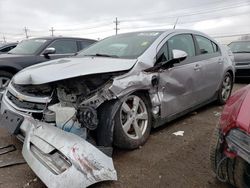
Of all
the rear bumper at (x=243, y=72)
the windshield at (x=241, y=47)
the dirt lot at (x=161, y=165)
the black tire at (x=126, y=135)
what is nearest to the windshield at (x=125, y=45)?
the black tire at (x=126, y=135)

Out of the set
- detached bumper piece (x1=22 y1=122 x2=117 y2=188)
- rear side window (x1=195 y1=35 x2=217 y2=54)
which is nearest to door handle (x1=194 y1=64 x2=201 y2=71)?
rear side window (x1=195 y1=35 x2=217 y2=54)

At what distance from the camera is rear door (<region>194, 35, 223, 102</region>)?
16.3 feet

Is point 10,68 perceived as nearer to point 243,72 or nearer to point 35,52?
point 35,52

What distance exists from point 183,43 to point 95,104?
7.31 feet

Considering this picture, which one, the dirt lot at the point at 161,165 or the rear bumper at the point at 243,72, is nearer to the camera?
the dirt lot at the point at 161,165

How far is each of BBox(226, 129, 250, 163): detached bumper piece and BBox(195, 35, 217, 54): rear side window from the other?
10.4 ft

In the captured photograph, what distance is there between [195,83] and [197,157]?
1555 millimetres

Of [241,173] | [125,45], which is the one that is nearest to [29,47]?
[125,45]

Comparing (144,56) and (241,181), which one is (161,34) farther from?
(241,181)

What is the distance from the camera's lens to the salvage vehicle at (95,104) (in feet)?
8.80

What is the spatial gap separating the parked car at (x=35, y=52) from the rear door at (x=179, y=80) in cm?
260

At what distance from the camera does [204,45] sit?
5.28 metres

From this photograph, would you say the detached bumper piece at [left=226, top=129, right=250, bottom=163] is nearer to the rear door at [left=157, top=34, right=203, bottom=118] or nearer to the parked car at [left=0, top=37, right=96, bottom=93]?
the rear door at [left=157, top=34, right=203, bottom=118]

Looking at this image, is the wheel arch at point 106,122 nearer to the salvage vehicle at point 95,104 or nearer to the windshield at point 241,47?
the salvage vehicle at point 95,104
